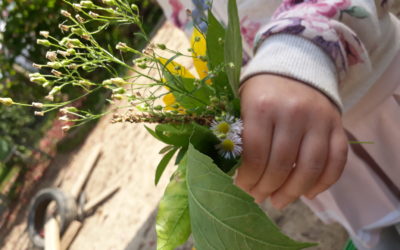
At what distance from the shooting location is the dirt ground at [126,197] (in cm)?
112

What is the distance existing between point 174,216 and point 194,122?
0.09 m

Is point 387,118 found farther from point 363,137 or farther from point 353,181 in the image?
point 353,181

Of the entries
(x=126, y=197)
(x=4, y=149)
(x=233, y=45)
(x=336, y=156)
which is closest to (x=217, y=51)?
(x=233, y=45)

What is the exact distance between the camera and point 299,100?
353 millimetres

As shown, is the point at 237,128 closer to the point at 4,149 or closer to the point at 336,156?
the point at 336,156

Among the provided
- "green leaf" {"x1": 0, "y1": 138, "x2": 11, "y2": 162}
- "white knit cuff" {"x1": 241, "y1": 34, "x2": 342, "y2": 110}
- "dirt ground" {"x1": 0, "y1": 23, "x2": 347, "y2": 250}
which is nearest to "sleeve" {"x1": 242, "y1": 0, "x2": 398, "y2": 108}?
"white knit cuff" {"x1": 241, "y1": 34, "x2": 342, "y2": 110}

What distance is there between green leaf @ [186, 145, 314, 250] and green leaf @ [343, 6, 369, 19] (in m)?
0.29

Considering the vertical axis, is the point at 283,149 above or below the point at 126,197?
above

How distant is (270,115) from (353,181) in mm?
417

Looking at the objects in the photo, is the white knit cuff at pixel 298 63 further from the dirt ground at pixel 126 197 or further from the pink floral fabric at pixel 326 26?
the dirt ground at pixel 126 197

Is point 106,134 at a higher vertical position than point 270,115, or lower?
lower

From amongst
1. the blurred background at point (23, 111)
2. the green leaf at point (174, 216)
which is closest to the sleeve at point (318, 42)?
the green leaf at point (174, 216)

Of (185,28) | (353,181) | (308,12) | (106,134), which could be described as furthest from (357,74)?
(106,134)

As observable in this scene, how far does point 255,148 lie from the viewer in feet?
1.16
